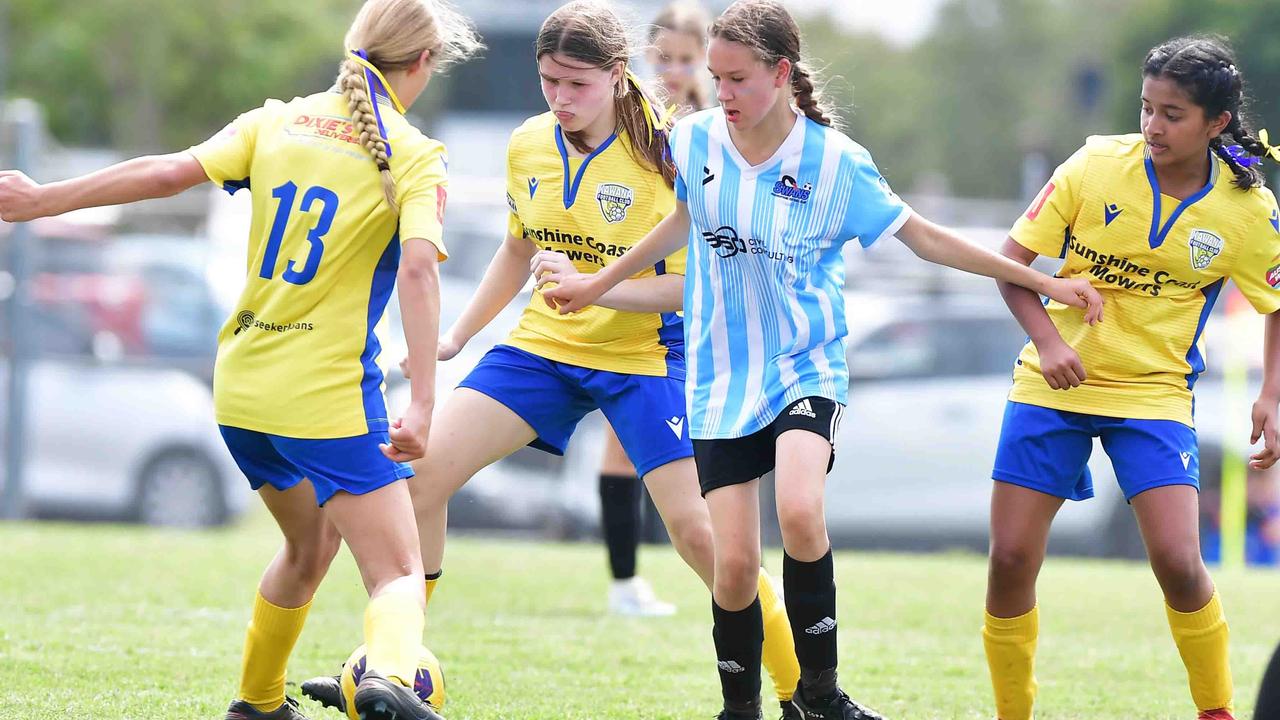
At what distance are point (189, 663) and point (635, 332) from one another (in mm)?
2109

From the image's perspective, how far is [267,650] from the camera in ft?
14.7

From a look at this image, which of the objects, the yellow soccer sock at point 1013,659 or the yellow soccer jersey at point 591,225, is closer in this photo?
the yellow soccer sock at point 1013,659

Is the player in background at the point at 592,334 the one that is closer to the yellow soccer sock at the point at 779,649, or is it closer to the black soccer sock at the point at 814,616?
the yellow soccer sock at the point at 779,649

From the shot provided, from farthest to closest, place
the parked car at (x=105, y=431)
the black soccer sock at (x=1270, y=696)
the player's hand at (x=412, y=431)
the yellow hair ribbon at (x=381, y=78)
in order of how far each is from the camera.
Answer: the parked car at (x=105, y=431)
the yellow hair ribbon at (x=381, y=78)
the player's hand at (x=412, y=431)
the black soccer sock at (x=1270, y=696)

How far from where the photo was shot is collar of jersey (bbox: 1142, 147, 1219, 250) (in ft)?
14.9

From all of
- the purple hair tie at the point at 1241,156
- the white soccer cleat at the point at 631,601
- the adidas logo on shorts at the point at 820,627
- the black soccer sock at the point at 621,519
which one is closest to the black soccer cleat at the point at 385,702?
the adidas logo on shorts at the point at 820,627

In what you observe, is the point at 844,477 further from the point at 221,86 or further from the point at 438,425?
the point at 221,86

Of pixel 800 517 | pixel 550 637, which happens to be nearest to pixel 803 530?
pixel 800 517

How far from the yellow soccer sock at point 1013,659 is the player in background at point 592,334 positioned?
60cm

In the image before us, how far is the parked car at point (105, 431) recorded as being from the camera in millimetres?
12797

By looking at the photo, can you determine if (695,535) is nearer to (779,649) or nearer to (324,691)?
(779,649)

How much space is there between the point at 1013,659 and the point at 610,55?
217 cm

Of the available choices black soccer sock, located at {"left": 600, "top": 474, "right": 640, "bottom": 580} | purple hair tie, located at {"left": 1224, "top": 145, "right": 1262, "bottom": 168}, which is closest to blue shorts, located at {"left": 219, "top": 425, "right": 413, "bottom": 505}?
purple hair tie, located at {"left": 1224, "top": 145, "right": 1262, "bottom": 168}

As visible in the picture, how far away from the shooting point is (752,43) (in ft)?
13.8
